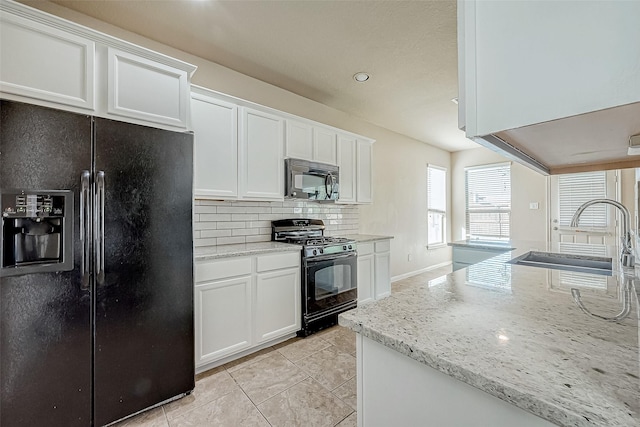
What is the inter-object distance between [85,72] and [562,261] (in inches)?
126

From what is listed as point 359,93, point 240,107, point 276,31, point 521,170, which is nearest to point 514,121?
point 276,31

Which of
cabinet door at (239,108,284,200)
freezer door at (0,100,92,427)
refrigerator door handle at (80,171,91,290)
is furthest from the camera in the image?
cabinet door at (239,108,284,200)

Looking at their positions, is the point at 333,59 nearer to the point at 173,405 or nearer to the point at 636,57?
the point at 636,57

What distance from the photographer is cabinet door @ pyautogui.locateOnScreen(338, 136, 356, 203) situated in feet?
11.4

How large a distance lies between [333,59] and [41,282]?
2.64 metres

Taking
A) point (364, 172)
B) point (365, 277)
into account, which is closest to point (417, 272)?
point (365, 277)

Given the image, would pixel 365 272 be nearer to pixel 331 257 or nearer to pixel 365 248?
pixel 365 248

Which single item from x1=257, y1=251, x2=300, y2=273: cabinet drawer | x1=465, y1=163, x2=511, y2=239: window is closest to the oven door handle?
x1=257, y1=251, x2=300, y2=273: cabinet drawer

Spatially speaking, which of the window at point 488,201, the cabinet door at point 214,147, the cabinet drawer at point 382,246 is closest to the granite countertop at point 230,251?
the cabinet door at point 214,147

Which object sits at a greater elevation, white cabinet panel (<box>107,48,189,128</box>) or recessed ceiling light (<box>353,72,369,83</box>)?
recessed ceiling light (<box>353,72,369,83</box>)

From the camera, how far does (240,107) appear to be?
2.57m

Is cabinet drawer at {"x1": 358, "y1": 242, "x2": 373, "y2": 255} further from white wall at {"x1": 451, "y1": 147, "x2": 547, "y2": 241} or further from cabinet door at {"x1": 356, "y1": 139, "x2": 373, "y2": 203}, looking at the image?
white wall at {"x1": 451, "y1": 147, "x2": 547, "y2": 241}

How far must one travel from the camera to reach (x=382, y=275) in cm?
366

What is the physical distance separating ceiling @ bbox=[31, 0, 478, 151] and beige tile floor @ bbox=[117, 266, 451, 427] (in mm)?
2645
